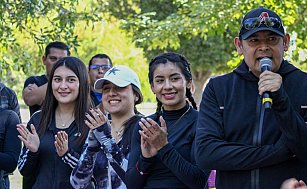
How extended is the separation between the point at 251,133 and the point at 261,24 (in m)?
0.64

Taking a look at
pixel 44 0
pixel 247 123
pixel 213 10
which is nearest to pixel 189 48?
pixel 213 10

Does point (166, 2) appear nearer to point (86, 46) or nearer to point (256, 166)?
point (86, 46)

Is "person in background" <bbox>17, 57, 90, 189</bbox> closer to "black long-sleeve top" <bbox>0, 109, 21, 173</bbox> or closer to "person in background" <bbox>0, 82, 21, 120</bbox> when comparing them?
"black long-sleeve top" <bbox>0, 109, 21, 173</bbox>

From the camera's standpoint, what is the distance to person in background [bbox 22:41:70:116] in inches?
283

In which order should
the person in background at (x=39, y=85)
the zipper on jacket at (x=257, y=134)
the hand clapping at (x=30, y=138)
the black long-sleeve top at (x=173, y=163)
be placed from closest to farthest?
the zipper on jacket at (x=257, y=134) < the black long-sleeve top at (x=173, y=163) < the hand clapping at (x=30, y=138) < the person in background at (x=39, y=85)

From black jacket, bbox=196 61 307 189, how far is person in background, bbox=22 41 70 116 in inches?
145

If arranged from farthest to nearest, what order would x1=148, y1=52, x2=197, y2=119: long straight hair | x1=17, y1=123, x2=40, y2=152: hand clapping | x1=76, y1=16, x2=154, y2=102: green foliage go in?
x1=76, y1=16, x2=154, y2=102: green foliage
x1=17, y1=123, x2=40, y2=152: hand clapping
x1=148, y1=52, x2=197, y2=119: long straight hair

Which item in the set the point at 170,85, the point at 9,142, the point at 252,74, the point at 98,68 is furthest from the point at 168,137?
the point at 98,68

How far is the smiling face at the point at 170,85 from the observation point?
4637 mm

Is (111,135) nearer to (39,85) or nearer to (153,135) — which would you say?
(153,135)

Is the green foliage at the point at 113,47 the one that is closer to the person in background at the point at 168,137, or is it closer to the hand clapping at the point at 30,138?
the hand clapping at the point at 30,138

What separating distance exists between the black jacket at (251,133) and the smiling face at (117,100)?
1.43m

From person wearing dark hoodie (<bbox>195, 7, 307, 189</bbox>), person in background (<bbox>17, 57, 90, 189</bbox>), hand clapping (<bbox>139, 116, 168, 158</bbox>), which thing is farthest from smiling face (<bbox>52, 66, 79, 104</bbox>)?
person wearing dark hoodie (<bbox>195, 7, 307, 189</bbox>)

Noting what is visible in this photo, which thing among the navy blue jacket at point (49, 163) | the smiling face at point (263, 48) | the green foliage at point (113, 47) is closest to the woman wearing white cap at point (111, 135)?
the navy blue jacket at point (49, 163)
